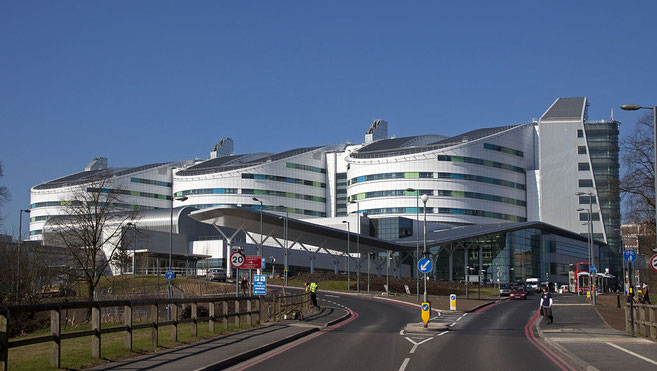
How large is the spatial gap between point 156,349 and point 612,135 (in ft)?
451

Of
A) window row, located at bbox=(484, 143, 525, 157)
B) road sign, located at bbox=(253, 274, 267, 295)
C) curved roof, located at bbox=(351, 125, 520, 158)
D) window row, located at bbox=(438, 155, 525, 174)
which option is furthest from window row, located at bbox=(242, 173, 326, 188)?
road sign, located at bbox=(253, 274, 267, 295)

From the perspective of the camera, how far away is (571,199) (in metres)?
146

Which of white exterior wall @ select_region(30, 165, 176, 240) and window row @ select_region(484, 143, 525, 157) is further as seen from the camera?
white exterior wall @ select_region(30, 165, 176, 240)

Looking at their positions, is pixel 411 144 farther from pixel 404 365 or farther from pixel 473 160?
pixel 404 365

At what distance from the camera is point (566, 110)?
152 m

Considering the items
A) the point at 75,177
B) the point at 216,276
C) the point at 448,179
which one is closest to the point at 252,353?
the point at 216,276

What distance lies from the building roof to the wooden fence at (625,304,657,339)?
12480 centimetres

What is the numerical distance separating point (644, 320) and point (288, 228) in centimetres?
7352

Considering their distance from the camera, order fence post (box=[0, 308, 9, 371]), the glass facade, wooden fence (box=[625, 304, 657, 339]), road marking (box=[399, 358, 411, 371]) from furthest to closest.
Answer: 1. the glass facade
2. wooden fence (box=[625, 304, 657, 339])
3. road marking (box=[399, 358, 411, 371])
4. fence post (box=[0, 308, 9, 371])

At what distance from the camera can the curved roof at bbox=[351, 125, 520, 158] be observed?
140875 millimetres

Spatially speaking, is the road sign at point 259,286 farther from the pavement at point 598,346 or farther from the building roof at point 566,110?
the building roof at point 566,110

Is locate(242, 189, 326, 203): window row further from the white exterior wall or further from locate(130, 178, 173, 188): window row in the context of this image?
locate(130, 178, 173, 188): window row

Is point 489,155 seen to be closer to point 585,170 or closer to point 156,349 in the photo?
point 585,170

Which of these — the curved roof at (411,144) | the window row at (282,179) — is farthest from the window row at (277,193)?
the curved roof at (411,144)
